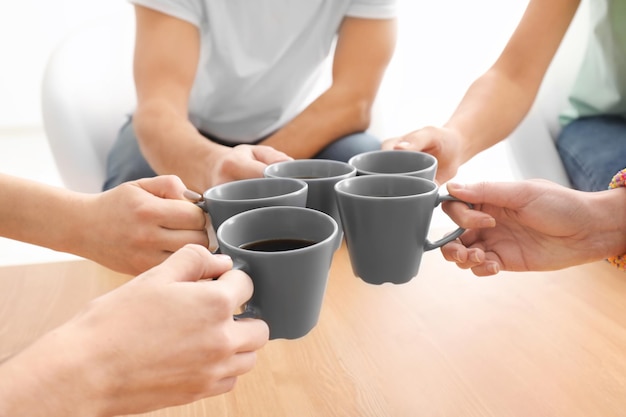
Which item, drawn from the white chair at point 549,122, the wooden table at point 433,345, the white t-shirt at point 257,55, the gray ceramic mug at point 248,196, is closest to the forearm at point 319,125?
the white t-shirt at point 257,55

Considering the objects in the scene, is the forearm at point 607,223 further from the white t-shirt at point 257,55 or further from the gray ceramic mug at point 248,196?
the white t-shirt at point 257,55

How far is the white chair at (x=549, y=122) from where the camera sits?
63.9 inches

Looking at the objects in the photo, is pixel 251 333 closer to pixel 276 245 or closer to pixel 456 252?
pixel 276 245

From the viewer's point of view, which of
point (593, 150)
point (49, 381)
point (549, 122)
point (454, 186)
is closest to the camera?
point (49, 381)

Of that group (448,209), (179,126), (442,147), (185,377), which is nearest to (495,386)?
(448,209)

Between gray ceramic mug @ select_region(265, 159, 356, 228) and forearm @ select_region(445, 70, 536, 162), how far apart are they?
1.50 feet

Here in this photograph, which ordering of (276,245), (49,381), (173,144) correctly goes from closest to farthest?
(49,381) < (276,245) < (173,144)

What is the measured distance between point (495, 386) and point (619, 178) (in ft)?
1.45

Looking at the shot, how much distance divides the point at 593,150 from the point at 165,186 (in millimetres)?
1075

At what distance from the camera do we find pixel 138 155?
5.32ft

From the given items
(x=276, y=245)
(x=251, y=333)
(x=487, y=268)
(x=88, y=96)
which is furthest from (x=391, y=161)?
(x=88, y=96)

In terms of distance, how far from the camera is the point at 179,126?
1367 millimetres

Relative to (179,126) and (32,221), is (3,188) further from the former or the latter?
(179,126)

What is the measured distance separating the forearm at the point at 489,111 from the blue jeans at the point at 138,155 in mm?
284
